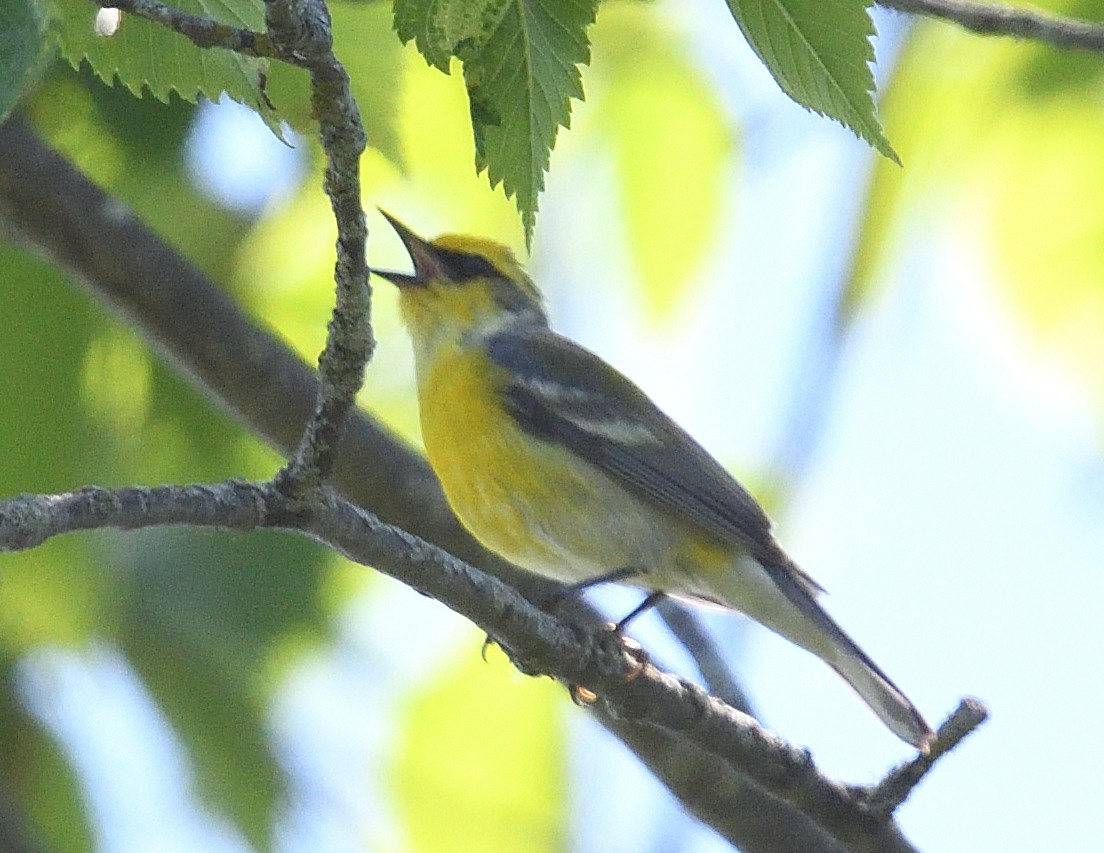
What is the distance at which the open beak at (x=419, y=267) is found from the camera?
18.1 ft

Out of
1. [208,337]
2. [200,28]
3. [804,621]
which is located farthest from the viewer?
[804,621]

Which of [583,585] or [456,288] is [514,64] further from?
[456,288]

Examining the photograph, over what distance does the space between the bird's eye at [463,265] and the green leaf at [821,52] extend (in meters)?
3.96

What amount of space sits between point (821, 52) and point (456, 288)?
13.0 feet

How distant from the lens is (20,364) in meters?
3.41

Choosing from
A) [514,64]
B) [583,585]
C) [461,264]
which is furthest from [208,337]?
[461,264]

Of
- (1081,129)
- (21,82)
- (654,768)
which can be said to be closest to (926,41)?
(1081,129)

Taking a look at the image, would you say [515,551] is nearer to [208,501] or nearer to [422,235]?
[422,235]

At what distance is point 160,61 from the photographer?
81.5 inches

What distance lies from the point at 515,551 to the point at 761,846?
1.22 metres

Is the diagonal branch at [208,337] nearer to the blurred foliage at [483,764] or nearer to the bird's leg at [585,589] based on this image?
the blurred foliage at [483,764]

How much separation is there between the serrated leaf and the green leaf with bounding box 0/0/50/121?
0.54 m

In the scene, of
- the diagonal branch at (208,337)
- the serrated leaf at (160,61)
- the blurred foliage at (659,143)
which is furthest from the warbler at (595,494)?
the serrated leaf at (160,61)

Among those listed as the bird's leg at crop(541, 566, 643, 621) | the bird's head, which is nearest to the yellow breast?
the bird's leg at crop(541, 566, 643, 621)
